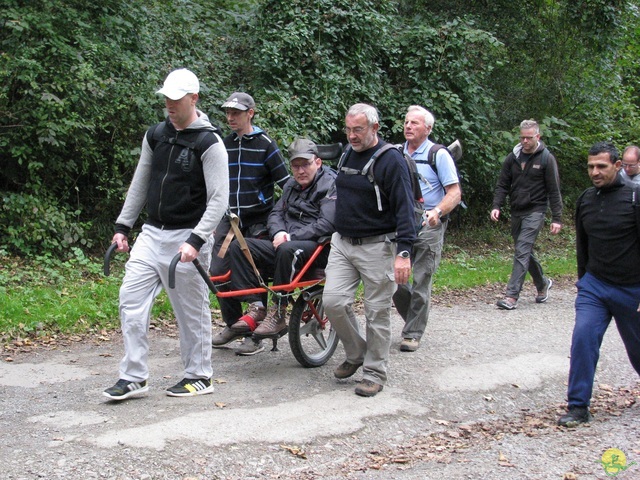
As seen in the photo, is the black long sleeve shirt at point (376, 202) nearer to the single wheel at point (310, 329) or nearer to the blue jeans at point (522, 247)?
the single wheel at point (310, 329)

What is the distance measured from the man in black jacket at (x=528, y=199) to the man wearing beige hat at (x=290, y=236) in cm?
418

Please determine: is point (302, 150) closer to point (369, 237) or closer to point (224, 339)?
point (369, 237)

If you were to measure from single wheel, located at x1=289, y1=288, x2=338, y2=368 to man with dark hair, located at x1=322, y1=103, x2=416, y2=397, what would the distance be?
41cm

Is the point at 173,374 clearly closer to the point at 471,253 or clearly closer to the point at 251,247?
the point at 251,247

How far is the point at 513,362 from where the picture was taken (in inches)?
299

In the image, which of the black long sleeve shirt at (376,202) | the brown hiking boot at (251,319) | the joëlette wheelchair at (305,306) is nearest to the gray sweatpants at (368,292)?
the black long sleeve shirt at (376,202)

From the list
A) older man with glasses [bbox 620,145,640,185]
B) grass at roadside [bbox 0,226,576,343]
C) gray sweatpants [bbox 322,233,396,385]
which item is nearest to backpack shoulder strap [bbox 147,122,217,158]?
gray sweatpants [bbox 322,233,396,385]

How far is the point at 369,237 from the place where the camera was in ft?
20.5

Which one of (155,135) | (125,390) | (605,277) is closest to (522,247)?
(605,277)

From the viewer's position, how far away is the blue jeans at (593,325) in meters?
5.98

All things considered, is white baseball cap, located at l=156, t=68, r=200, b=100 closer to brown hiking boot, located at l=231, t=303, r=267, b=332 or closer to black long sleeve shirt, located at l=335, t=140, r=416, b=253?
black long sleeve shirt, located at l=335, t=140, r=416, b=253

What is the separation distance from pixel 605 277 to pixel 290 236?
2.57m

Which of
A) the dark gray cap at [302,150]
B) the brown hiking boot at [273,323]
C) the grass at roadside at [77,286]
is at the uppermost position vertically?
the dark gray cap at [302,150]

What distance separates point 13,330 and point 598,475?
550 centimetres
